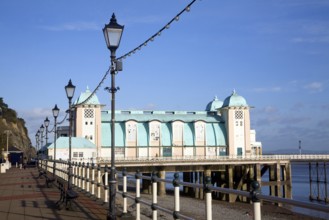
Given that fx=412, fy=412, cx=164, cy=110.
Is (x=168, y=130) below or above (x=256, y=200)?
above

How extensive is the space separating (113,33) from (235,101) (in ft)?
175

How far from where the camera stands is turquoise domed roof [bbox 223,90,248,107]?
198 feet

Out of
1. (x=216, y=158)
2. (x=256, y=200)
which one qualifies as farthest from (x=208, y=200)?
(x=216, y=158)

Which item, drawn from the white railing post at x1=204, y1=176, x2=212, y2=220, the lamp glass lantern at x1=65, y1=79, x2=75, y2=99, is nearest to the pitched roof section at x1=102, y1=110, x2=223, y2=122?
the lamp glass lantern at x1=65, y1=79, x2=75, y2=99

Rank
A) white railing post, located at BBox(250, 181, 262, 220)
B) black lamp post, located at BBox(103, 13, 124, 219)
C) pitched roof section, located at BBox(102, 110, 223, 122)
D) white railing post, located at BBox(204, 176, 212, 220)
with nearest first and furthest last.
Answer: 1. white railing post, located at BBox(250, 181, 262, 220)
2. white railing post, located at BBox(204, 176, 212, 220)
3. black lamp post, located at BBox(103, 13, 124, 219)
4. pitched roof section, located at BBox(102, 110, 223, 122)

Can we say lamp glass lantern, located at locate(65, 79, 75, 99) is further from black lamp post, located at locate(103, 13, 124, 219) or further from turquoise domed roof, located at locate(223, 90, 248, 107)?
turquoise domed roof, located at locate(223, 90, 248, 107)

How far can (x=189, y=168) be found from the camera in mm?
49500

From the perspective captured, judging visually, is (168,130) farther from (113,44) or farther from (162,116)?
(113,44)

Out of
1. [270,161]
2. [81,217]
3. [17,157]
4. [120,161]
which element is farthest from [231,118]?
[81,217]

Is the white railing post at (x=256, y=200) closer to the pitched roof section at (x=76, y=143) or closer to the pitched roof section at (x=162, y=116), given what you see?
the pitched roof section at (x=76, y=143)

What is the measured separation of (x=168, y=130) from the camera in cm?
5872

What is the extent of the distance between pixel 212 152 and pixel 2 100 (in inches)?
2101

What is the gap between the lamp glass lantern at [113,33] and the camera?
8383mm

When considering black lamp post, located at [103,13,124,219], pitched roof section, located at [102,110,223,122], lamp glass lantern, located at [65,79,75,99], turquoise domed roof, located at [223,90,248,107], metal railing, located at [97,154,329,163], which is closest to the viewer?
black lamp post, located at [103,13,124,219]
